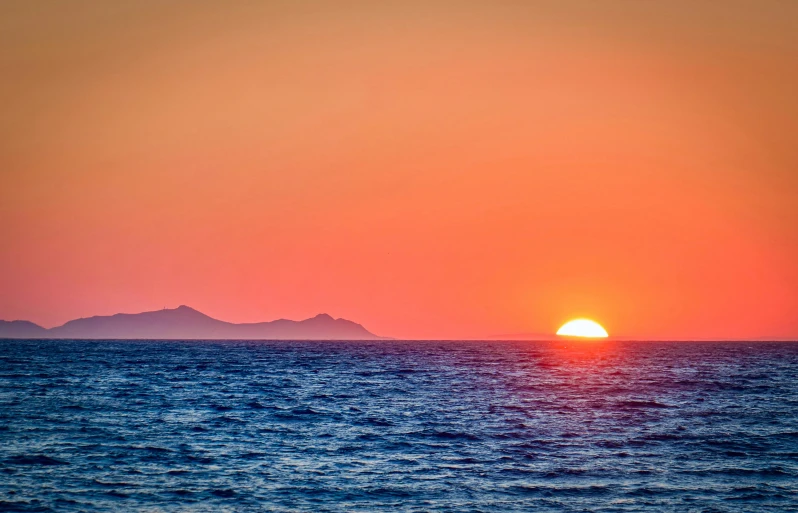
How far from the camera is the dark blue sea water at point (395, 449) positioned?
28.6m

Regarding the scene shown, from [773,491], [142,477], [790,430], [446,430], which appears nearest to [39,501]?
[142,477]

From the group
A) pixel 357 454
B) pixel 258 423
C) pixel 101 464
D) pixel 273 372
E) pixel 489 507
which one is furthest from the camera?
pixel 273 372

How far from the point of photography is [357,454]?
120 ft

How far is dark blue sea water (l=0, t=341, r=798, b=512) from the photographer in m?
28.6

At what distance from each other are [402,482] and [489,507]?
4.84m

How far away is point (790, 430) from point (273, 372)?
66.8 meters

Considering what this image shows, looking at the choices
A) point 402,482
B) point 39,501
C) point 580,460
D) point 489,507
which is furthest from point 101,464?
point 580,460

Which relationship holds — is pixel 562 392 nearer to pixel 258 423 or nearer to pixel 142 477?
pixel 258 423

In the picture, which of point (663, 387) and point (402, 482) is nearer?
point (402, 482)

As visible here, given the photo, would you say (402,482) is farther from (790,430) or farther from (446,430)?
(790,430)

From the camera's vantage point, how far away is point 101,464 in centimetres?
3394

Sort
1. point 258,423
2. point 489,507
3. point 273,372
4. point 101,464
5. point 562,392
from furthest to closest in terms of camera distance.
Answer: point 273,372, point 562,392, point 258,423, point 101,464, point 489,507

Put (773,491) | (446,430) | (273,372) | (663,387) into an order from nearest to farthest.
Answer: (773,491) → (446,430) → (663,387) → (273,372)

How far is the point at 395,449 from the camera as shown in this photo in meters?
38.0
